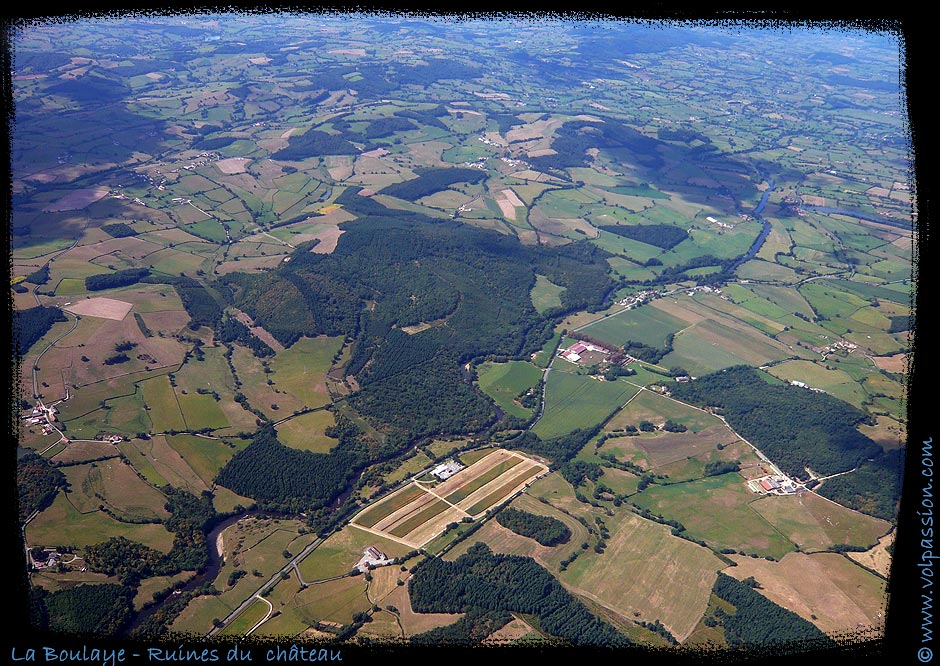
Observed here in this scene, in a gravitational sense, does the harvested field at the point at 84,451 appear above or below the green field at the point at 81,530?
above

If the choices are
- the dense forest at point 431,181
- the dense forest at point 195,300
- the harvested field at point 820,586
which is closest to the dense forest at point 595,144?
the dense forest at point 431,181

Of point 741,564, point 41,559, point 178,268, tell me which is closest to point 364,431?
point 41,559

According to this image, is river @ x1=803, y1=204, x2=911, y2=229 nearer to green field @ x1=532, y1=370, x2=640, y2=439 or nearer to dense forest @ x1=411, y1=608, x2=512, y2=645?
green field @ x1=532, y1=370, x2=640, y2=439

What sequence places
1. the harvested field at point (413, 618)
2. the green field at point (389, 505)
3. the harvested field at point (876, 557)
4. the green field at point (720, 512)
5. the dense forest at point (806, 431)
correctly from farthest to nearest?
the dense forest at point (806, 431)
the green field at point (389, 505)
the green field at point (720, 512)
the harvested field at point (876, 557)
the harvested field at point (413, 618)

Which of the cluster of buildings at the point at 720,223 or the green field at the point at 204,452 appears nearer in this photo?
the green field at the point at 204,452

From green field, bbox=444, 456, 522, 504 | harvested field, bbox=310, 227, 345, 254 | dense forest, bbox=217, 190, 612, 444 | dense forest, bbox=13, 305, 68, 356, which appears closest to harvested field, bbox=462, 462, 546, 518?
green field, bbox=444, 456, 522, 504

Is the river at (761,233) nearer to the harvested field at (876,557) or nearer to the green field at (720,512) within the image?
the green field at (720,512)
